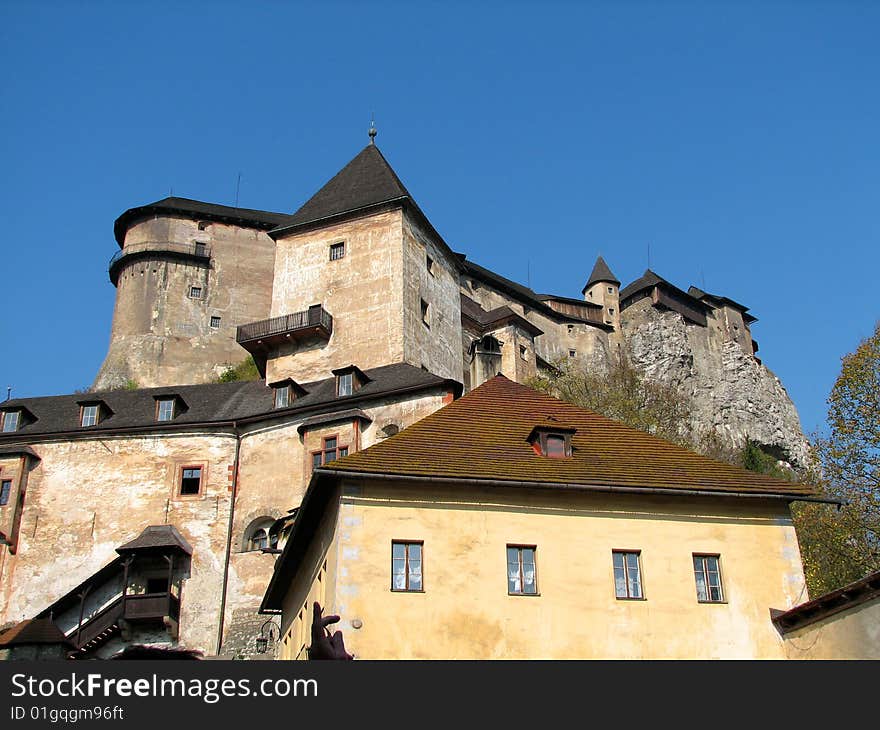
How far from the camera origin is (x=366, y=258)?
47.9 meters

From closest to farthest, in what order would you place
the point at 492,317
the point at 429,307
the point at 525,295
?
the point at 429,307 → the point at 492,317 → the point at 525,295

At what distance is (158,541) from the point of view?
3597 centimetres

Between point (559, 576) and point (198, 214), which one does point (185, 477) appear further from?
point (198, 214)

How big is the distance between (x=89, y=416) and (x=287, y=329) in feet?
32.9

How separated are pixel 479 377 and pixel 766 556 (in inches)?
1270


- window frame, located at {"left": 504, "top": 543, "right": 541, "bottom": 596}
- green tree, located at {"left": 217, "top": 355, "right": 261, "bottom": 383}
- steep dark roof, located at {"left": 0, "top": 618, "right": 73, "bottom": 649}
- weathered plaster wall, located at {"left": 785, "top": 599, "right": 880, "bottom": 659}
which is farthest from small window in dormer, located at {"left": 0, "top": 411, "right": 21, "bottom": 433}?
weathered plaster wall, located at {"left": 785, "top": 599, "right": 880, "bottom": 659}

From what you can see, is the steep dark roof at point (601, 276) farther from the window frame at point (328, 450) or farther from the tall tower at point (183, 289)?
the window frame at point (328, 450)

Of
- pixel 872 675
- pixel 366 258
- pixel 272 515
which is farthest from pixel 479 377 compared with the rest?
pixel 872 675

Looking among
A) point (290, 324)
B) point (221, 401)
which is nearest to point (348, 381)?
point (221, 401)

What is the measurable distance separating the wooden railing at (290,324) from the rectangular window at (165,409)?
7.19m

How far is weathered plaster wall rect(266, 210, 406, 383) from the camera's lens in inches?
1796

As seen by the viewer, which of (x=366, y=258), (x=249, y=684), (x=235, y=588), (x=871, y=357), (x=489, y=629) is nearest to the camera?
(x=249, y=684)

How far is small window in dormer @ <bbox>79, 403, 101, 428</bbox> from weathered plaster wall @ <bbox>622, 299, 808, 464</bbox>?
50209mm

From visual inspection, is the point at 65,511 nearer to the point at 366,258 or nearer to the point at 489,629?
the point at 366,258
